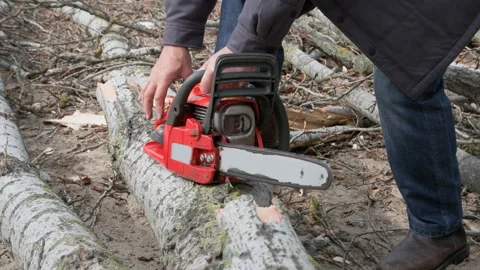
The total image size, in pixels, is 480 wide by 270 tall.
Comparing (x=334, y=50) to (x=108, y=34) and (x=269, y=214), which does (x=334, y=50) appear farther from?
(x=269, y=214)

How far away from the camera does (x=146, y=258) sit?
2.71m

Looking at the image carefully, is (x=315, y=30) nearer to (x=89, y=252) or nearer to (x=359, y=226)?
(x=359, y=226)

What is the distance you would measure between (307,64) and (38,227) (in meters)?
2.46

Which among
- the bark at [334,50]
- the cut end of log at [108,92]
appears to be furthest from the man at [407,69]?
the bark at [334,50]

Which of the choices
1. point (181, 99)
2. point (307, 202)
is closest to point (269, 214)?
point (181, 99)

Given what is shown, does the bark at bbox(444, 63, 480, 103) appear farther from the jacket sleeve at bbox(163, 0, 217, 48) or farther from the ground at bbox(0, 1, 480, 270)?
the jacket sleeve at bbox(163, 0, 217, 48)

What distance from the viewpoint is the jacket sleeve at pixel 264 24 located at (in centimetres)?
201

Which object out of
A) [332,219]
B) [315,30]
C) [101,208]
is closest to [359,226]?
[332,219]

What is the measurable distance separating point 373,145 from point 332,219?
32.5 inches

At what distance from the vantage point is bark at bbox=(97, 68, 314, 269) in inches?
70.1

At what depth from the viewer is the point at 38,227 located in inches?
92.0

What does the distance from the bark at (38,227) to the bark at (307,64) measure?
1946 millimetres

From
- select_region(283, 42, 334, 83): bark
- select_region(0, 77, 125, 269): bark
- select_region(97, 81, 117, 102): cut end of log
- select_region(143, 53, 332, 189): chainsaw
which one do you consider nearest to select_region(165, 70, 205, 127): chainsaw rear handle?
select_region(143, 53, 332, 189): chainsaw

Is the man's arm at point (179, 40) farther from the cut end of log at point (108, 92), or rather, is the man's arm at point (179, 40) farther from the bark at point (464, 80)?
the bark at point (464, 80)
